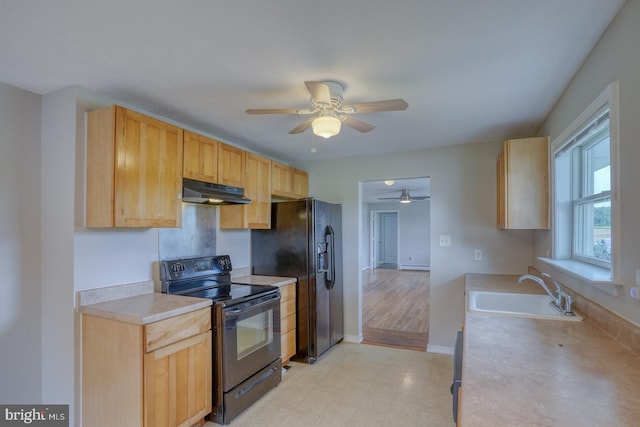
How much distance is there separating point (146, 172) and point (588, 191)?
2949 millimetres

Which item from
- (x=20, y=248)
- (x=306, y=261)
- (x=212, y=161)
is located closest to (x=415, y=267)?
(x=306, y=261)

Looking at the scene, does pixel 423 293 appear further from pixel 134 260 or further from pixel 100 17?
pixel 100 17

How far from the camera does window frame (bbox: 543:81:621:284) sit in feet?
4.71

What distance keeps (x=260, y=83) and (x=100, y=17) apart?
0.87 m

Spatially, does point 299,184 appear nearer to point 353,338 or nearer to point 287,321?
point 287,321

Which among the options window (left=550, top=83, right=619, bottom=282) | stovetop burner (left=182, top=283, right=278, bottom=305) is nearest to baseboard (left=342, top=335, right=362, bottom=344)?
stovetop burner (left=182, top=283, right=278, bottom=305)

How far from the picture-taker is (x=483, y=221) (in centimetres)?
356

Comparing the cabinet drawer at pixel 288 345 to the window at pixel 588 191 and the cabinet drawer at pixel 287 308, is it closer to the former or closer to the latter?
the cabinet drawer at pixel 287 308

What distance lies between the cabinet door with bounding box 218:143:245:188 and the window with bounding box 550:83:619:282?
8.45 ft

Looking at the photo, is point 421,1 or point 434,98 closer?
point 421,1

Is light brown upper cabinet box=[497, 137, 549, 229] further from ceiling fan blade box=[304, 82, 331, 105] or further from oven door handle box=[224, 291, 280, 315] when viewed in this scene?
oven door handle box=[224, 291, 280, 315]

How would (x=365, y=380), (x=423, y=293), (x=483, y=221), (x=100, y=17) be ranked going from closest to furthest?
1. (x=100, y=17)
2. (x=365, y=380)
3. (x=483, y=221)
4. (x=423, y=293)

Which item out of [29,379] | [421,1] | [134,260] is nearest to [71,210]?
[134,260]

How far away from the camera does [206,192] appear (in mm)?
2604
